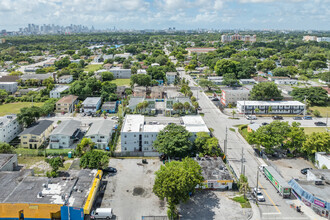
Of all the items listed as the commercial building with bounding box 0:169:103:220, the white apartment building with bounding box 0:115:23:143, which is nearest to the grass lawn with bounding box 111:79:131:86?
the white apartment building with bounding box 0:115:23:143

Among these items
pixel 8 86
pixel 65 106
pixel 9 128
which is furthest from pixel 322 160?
pixel 8 86

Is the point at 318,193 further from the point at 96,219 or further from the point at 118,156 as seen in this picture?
the point at 118,156

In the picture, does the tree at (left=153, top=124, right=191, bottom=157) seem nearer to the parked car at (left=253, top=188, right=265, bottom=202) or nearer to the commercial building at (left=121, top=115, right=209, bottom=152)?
the commercial building at (left=121, top=115, right=209, bottom=152)

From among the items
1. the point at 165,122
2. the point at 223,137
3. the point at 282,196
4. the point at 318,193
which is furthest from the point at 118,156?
the point at 318,193

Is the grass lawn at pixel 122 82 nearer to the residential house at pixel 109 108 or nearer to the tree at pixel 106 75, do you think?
the tree at pixel 106 75

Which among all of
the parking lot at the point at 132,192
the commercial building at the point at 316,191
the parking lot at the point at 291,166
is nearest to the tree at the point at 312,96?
the parking lot at the point at 291,166

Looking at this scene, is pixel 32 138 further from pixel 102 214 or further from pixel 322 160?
pixel 322 160
